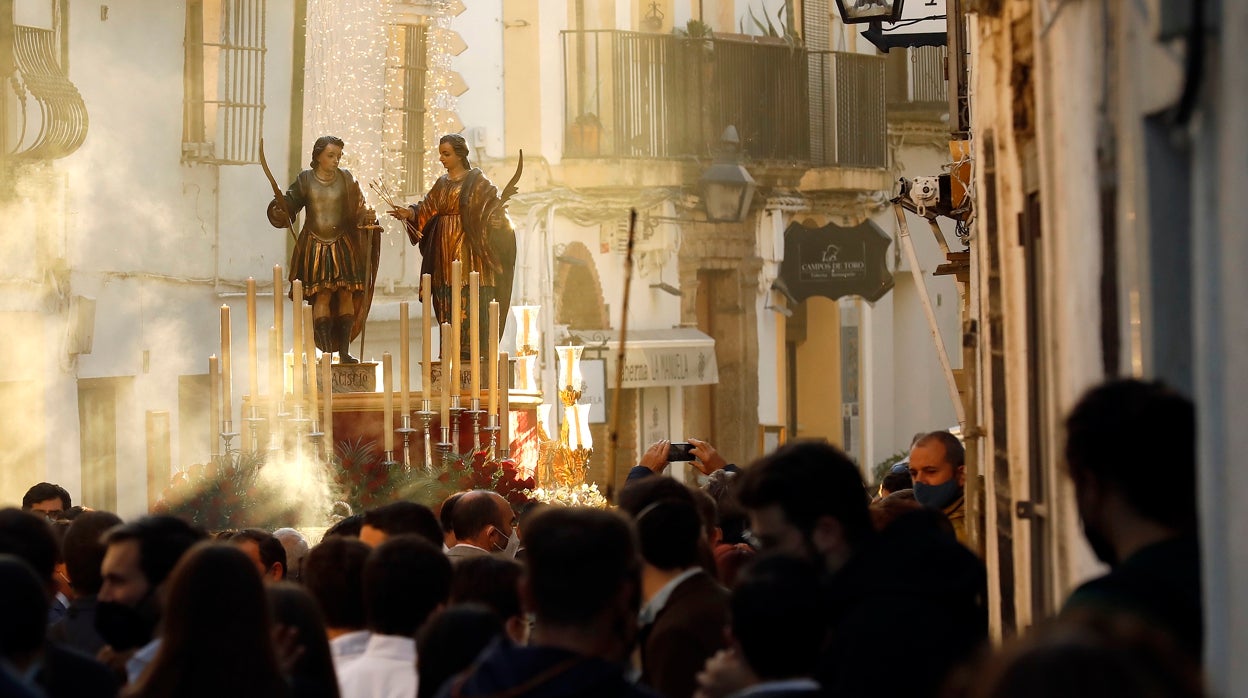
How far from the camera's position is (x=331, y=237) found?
12.2 m

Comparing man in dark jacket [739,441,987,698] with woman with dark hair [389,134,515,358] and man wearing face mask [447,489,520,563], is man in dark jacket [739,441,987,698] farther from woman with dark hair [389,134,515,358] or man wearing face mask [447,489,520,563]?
woman with dark hair [389,134,515,358]

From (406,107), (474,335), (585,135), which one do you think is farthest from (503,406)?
(585,135)

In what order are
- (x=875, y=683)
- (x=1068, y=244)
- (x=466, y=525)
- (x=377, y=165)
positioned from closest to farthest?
(x=875, y=683)
(x=1068, y=244)
(x=466, y=525)
(x=377, y=165)

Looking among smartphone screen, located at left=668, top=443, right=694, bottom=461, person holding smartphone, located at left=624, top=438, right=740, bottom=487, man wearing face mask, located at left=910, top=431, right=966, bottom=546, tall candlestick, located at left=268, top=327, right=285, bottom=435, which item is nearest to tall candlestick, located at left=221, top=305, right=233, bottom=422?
tall candlestick, located at left=268, top=327, right=285, bottom=435

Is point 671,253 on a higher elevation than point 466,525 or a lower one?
higher

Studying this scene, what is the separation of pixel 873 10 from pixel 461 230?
2.87m

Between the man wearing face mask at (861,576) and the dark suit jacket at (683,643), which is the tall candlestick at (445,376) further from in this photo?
the man wearing face mask at (861,576)

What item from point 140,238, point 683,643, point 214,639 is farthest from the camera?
point 140,238

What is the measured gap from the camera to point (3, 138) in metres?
15.0

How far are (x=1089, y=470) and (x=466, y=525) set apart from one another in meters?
3.67

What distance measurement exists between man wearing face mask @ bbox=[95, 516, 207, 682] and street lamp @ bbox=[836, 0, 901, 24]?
699 centimetres

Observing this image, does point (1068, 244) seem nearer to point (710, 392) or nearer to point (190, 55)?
point (190, 55)

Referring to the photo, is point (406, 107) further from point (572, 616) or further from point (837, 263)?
point (572, 616)

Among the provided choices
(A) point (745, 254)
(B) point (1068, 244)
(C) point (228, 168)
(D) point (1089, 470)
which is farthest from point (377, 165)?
(D) point (1089, 470)
